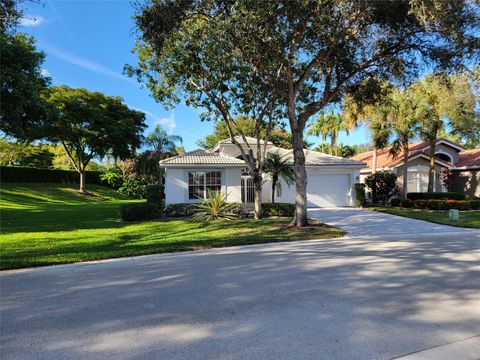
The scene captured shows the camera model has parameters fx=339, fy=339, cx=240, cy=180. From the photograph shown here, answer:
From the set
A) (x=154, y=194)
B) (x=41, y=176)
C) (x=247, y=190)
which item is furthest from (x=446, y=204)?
(x=41, y=176)

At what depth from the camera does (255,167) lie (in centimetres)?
1617

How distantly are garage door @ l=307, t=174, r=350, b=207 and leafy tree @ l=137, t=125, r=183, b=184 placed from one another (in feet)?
54.0

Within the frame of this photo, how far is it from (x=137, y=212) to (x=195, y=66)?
719 centimetres

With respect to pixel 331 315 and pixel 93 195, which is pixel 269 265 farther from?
pixel 93 195

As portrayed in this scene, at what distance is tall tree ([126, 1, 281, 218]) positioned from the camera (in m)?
11.3

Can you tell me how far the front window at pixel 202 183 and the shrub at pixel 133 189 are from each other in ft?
73.0

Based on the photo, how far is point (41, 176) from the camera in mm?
36875

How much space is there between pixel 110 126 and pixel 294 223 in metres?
22.4

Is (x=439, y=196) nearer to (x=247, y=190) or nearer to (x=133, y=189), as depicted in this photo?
(x=247, y=190)

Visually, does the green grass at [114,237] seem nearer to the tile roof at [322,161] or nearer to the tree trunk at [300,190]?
the tree trunk at [300,190]

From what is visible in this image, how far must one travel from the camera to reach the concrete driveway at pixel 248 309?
3389mm

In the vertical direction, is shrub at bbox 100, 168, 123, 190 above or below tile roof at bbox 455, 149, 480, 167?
below

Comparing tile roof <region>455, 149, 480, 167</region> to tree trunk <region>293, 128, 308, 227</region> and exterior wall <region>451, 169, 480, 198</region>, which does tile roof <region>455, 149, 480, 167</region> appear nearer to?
exterior wall <region>451, 169, 480, 198</region>

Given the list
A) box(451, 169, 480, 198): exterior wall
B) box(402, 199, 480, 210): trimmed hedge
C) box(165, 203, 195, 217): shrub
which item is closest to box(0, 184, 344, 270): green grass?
box(165, 203, 195, 217): shrub
